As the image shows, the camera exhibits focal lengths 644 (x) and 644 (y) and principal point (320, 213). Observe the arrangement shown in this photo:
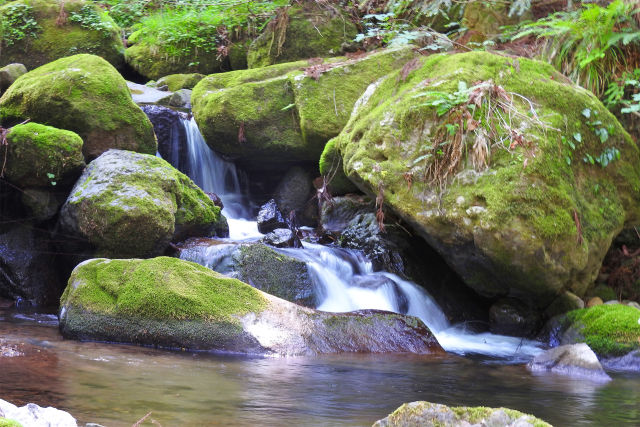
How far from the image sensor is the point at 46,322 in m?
6.57

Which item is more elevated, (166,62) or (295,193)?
(166,62)

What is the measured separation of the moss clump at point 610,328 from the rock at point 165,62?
10.0 meters

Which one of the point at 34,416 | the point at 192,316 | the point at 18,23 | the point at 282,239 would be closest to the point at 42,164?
the point at 282,239

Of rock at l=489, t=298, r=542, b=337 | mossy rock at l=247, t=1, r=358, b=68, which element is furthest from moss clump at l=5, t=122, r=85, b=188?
mossy rock at l=247, t=1, r=358, b=68

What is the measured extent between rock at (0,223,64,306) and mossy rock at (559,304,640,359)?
6025mm

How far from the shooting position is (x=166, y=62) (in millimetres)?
14398

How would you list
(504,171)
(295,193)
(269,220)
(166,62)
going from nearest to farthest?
(504,171)
(269,220)
(295,193)
(166,62)

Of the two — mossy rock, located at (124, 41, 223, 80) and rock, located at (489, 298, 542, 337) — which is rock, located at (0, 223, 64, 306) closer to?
rock, located at (489, 298, 542, 337)

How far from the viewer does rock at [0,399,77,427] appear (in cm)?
229

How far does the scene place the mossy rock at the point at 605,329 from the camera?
6.27 meters

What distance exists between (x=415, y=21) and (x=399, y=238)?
5.62 meters

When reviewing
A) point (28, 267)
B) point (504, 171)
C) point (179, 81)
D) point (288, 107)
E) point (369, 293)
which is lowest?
point (28, 267)

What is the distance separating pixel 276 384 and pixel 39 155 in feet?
14.6

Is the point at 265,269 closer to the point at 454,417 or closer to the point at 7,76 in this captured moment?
the point at 454,417
